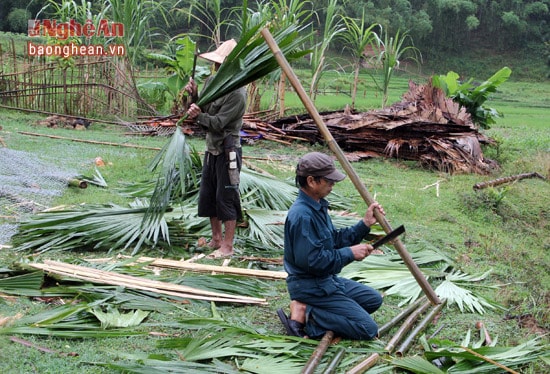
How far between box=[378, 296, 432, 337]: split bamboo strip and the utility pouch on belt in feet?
5.82

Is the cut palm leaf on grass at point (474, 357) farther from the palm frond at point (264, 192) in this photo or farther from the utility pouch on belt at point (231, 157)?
the palm frond at point (264, 192)

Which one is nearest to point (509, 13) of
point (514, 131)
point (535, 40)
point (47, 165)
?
point (535, 40)

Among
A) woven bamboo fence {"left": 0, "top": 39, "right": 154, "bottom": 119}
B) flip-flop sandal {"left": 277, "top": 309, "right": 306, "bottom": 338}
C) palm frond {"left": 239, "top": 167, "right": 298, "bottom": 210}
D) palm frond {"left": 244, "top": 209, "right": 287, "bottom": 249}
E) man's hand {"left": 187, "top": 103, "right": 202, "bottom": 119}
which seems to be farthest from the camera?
woven bamboo fence {"left": 0, "top": 39, "right": 154, "bottom": 119}

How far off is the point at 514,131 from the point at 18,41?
52.3 feet

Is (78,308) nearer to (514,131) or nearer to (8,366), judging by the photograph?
(8,366)

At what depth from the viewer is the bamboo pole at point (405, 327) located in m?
3.51

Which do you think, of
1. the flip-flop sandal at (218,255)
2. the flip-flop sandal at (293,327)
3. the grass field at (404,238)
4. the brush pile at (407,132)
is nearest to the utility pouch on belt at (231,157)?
the flip-flop sandal at (218,255)

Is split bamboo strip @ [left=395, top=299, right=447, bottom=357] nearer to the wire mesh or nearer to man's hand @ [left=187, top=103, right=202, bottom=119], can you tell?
man's hand @ [left=187, top=103, right=202, bottom=119]

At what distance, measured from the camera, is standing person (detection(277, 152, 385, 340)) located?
3.45m

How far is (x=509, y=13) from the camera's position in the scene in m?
32.2

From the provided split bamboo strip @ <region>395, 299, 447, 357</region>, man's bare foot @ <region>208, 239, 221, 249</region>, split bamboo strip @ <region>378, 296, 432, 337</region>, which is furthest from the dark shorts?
split bamboo strip @ <region>395, 299, 447, 357</region>

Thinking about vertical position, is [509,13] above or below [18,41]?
above

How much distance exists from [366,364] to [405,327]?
612 millimetres

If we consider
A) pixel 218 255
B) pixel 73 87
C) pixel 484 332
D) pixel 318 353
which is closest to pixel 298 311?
Answer: pixel 318 353
